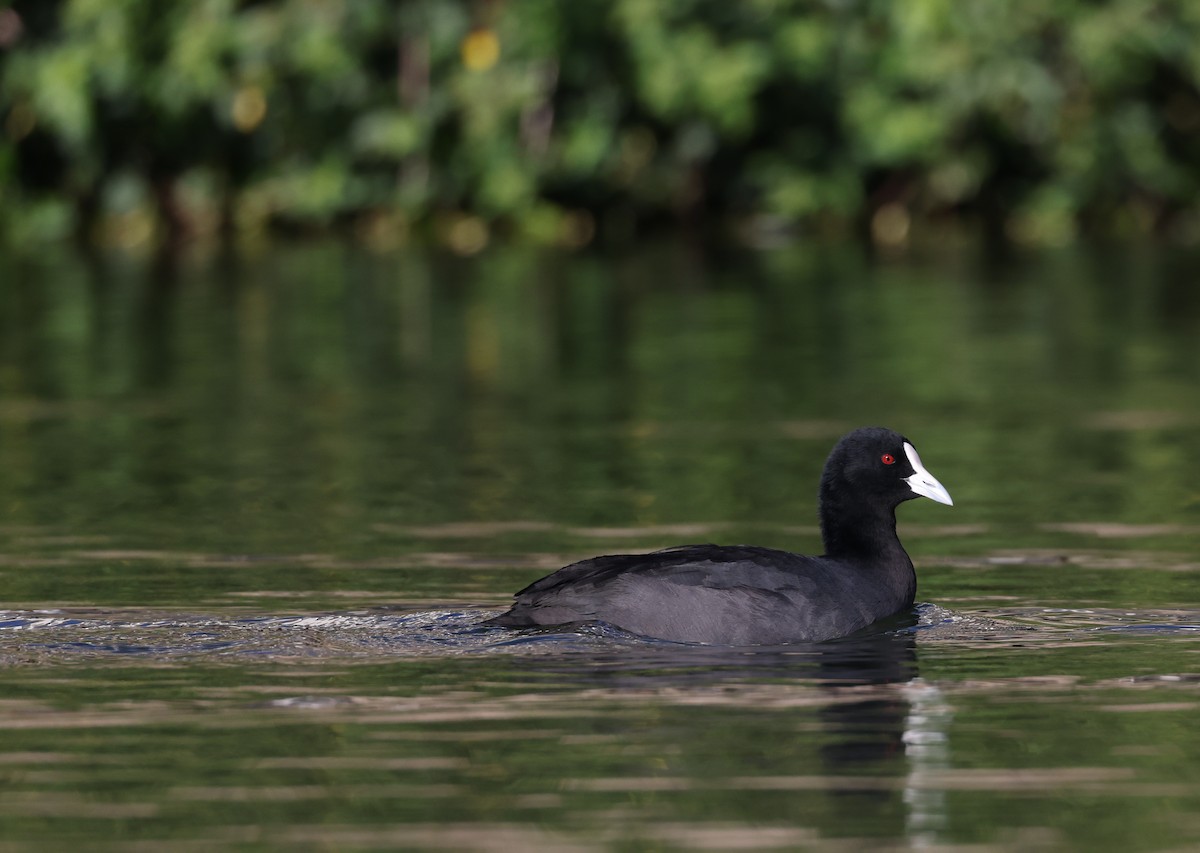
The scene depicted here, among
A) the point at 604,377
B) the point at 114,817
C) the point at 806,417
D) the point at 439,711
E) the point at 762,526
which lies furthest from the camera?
the point at 604,377

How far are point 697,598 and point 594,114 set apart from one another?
24.2 m

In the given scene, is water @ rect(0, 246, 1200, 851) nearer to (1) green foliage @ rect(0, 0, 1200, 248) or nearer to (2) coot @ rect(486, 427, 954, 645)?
(2) coot @ rect(486, 427, 954, 645)

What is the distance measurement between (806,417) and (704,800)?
8904 mm

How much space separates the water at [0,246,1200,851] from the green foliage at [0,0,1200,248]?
1021 centimetres

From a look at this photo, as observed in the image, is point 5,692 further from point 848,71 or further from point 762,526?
point 848,71

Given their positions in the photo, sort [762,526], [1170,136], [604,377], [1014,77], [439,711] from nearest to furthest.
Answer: [439,711] → [762,526] → [604,377] → [1014,77] → [1170,136]

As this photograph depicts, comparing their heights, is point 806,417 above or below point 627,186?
below

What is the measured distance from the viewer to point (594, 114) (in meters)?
32.5

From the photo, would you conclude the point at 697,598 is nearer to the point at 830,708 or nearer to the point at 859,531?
the point at 830,708

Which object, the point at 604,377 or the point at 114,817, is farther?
the point at 604,377

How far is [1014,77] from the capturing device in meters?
31.8

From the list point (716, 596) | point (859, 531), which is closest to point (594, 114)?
point (859, 531)

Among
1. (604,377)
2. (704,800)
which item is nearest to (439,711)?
(704,800)

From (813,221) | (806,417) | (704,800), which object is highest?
(813,221)
